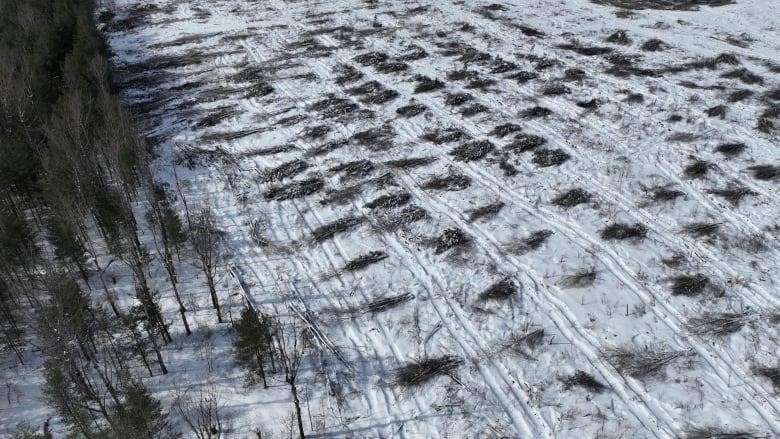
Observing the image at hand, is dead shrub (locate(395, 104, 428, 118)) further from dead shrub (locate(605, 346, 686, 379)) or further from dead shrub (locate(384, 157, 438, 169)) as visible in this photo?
dead shrub (locate(605, 346, 686, 379))

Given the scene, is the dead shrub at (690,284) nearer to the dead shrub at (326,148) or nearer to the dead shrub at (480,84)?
the dead shrub at (326,148)

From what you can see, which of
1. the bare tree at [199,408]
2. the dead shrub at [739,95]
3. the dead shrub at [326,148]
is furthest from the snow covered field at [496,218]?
the dead shrub at [739,95]

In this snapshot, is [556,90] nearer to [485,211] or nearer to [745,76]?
[745,76]

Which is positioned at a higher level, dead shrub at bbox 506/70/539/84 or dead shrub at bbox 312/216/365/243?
dead shrub at bbox 506/70/539/84

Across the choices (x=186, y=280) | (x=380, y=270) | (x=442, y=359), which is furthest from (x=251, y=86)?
(x=442, y=359)

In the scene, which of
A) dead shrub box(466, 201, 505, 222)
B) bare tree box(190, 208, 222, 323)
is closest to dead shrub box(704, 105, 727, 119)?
dead shrub box(466, 201, 505, 222)

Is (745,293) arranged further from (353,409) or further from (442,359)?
(353,409)
